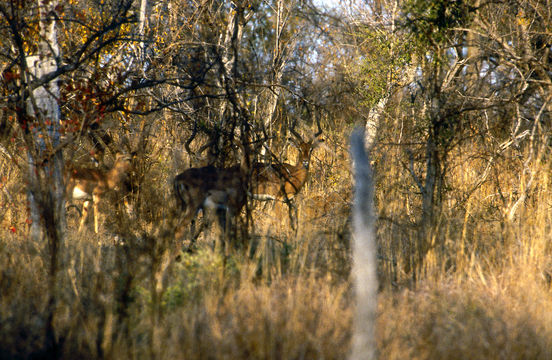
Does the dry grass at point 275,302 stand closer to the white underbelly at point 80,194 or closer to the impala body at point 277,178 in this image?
the impala body at point 277,178

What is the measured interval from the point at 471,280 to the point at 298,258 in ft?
5.15

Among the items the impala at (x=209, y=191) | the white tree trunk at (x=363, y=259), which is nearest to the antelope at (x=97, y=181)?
the impala at (x=209, y=191)

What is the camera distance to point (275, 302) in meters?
3.81

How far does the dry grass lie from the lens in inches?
132

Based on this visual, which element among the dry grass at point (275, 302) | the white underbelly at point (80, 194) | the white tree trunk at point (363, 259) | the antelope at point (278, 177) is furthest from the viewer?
the white underbelly at point (80, 194)

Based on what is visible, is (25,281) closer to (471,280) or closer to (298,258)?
(298,258)

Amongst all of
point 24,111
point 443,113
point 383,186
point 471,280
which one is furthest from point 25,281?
point 383,186

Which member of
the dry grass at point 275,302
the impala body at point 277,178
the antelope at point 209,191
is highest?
the impala body at point 277,178

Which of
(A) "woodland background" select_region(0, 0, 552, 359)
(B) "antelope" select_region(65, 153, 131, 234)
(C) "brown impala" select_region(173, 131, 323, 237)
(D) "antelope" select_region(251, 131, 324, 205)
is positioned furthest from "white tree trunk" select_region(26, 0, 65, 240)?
(B) "antelope" select_region(65, 153, 131, 234)

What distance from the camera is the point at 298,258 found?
16.1 feet

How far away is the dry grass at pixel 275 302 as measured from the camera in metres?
3.35

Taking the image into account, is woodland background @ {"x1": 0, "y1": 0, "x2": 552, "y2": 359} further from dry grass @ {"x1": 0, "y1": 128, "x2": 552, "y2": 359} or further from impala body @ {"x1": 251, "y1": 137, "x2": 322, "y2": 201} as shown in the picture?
impala body @ {"x1": 251, "y1": 137, "x2": 322, "y2": 201}

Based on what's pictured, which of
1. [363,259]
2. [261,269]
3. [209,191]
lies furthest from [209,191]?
[363,259]

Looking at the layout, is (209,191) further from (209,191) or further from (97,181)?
(97,181)
